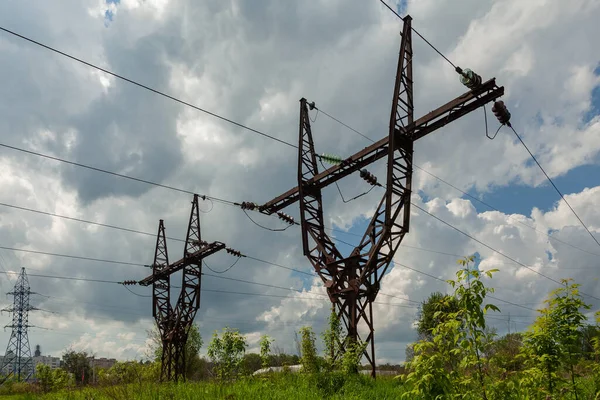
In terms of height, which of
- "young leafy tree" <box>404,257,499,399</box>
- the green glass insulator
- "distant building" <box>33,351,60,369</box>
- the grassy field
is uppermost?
the green glass insulator

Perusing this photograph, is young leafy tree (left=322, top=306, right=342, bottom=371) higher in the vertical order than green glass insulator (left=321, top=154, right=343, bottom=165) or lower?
lower

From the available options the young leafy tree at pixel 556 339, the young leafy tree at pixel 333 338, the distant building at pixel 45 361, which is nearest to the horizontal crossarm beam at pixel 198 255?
the distant building at pixel 45 361

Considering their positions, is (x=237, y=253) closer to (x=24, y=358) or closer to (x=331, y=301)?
(x=331, y=301)

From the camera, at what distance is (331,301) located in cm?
1512

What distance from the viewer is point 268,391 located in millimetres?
8930

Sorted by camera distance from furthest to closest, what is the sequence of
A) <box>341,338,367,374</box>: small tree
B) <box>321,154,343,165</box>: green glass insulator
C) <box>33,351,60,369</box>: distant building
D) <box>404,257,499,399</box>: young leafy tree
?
<box>33,351,60,369</box>: distant building
<box>321,154,343,165</box>: green glass insulator
<box>341,338,367,374</box>: small tree
<box>404,257,499,399</box>: young leafy tree

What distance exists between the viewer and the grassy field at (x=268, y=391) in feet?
26.4

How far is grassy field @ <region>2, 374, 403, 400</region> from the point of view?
26.4 ft

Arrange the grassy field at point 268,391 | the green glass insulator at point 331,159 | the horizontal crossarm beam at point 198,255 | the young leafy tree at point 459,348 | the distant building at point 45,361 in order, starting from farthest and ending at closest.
A: the horizontal crossarm beam at point 198,255 < the distant building at point 45,361 < the green glass insulator at point 331,159 < the grassy field at point 268,391 < the young leafy tree at point 459,348

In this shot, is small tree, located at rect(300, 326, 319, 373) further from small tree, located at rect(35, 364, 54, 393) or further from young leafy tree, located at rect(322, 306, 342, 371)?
small tree, located at rect(35, 364, 54, 393)

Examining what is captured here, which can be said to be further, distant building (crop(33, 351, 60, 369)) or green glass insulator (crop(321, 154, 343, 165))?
distant building (crop(33, 351, 60, 369))

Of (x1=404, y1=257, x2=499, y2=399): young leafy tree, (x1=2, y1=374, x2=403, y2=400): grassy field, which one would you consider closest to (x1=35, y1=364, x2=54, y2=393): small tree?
(x1=2, y1=374, x2=403, y2=400): grassy field

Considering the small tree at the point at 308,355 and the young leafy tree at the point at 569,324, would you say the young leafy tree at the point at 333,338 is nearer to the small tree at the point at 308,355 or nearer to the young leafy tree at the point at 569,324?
the small tree at the point at 308,355

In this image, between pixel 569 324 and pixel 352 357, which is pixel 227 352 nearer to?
pixel 352 357
